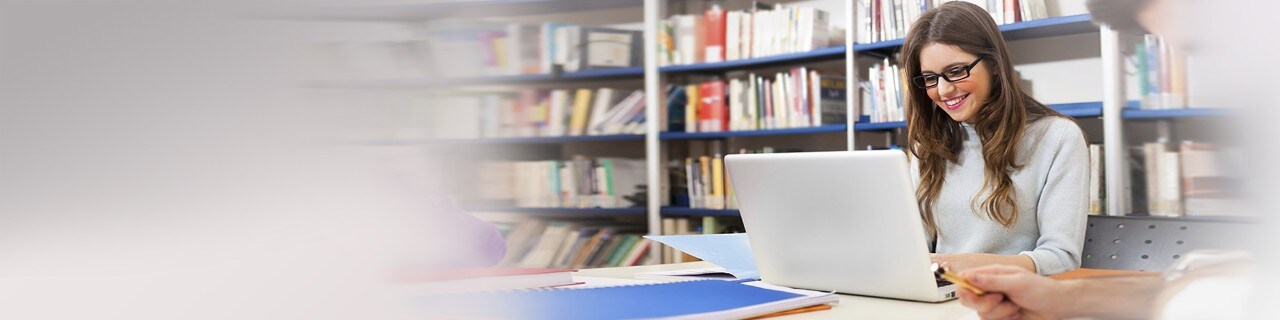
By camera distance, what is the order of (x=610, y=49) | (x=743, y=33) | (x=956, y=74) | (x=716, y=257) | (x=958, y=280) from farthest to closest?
(x=610, y=49), (x=743, y=33), (x=956, y=74), (x=716, y=257), (x=958, y=280)

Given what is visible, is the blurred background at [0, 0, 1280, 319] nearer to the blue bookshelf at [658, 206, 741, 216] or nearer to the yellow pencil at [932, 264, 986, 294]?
the yellow pencil at [932, 264, 986, 294]

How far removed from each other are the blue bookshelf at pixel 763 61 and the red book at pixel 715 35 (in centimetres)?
4

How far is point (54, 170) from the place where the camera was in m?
0.19

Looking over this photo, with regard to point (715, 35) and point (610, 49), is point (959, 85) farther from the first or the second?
point (610, 49)

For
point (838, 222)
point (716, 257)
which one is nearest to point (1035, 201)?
point (716, 257)

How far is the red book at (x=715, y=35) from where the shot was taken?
3418 millimetres

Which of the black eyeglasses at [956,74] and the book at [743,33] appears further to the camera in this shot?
the book at [743,33]

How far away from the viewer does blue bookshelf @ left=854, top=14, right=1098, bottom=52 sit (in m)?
2.58

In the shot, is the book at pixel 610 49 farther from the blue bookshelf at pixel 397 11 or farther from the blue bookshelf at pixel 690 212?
the blue bookshelf at pixel 397 11

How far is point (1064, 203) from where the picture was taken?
158cm

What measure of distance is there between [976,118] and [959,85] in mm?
88

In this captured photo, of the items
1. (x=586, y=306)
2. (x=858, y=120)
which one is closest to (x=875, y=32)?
(x=858, y=120)

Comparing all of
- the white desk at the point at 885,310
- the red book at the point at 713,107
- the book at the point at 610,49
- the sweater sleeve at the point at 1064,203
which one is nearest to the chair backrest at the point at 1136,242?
the sweater sleeve at the point at 1064,203

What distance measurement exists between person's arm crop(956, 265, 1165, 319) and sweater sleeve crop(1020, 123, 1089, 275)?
76 centimetres
